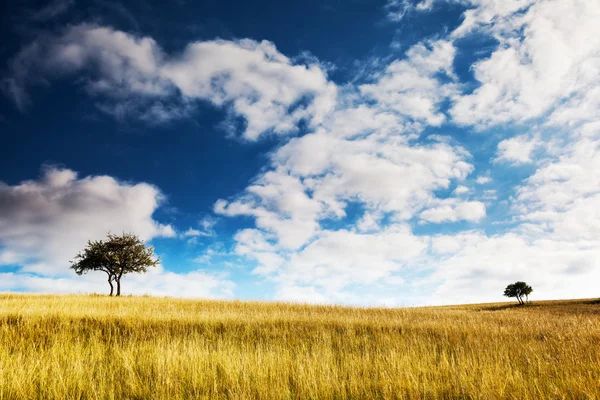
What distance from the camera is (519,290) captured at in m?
65.6

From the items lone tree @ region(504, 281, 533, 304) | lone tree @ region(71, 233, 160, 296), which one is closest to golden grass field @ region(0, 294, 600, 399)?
lone tree @ region(71, 233, 160, 296)

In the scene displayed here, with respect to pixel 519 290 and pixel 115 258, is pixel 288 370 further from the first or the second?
pixel 519 290

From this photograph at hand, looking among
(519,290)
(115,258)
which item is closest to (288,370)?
(115,258)

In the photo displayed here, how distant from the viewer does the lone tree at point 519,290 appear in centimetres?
6462

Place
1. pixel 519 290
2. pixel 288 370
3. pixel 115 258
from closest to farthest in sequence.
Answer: pixel 288 370 < pixel 115 258 < pixel 519 290

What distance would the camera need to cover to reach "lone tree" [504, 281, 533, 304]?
64.6 meters

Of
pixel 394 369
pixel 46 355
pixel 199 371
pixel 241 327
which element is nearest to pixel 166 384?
pixel 199 371

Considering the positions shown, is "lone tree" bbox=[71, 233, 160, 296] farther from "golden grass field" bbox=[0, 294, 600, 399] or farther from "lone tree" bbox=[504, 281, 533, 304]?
"lone tree" bbox=[504, 281, 533, 304]

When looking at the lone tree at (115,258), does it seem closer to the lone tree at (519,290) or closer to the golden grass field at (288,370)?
the golden grass field at (288,370)

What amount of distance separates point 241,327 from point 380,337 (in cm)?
549

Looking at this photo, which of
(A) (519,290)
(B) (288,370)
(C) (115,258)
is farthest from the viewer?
(A) (519,290)

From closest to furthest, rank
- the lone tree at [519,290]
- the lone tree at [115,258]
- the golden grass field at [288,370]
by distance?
the golden grass field at [288,370] < the lone tree at [115,258] < the lone tree at [519,290]

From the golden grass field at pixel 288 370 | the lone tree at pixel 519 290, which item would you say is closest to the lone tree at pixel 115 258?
the golden grass field at pixel 288 370

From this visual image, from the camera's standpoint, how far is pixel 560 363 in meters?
8.41
